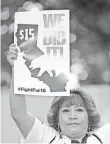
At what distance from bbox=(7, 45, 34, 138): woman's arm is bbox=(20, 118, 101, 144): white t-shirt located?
0.09 feet

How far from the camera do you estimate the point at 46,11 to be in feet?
4.84

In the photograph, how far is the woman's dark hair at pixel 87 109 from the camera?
1472mm

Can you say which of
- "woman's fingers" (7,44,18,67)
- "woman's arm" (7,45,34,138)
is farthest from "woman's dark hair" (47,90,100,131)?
"woman's fingers" (7,44,18,67)

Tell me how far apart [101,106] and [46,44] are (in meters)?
0.42

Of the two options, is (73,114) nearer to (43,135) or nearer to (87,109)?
(87,109)

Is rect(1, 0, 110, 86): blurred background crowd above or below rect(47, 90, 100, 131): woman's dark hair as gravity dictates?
above

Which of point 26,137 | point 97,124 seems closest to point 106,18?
point 97,124

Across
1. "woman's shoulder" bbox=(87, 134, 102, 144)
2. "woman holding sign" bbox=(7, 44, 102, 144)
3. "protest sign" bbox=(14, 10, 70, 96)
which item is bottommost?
"woman's shoulder" bbox=(87, 134, 102, 144)

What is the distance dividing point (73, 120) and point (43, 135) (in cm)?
18

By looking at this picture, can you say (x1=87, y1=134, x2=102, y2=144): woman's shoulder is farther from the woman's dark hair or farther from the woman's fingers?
the woman's fingers

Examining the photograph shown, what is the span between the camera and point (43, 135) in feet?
4.91

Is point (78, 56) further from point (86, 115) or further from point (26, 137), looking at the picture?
point (26, 137)

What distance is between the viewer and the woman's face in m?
1.46

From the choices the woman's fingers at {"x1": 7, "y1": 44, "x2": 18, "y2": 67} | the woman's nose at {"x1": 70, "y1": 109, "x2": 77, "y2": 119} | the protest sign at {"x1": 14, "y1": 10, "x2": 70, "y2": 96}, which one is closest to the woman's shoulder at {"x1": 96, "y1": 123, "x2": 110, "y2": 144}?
the woman's nose at {"x1": 70, "y1": 109, "x2": 77, "y2": 119}
